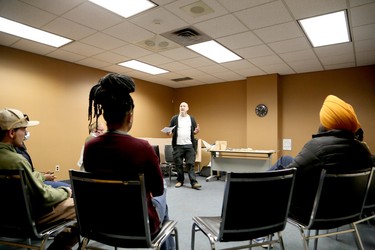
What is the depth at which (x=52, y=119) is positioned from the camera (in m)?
4.71

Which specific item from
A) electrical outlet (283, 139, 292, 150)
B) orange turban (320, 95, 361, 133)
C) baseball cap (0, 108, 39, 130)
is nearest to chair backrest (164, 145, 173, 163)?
electrical outlet (283, 139, 292, 150)

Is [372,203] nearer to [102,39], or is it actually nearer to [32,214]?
[32,214]

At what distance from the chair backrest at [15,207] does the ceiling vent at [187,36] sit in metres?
2.83

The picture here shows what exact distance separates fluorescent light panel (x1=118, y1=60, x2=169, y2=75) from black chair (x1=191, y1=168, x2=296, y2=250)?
4.32 metres

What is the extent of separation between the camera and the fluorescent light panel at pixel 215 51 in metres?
4.03

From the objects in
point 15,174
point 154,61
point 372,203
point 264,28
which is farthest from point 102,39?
point 372,203

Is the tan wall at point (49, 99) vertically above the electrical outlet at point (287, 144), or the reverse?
the tan wall at point (49, 99)

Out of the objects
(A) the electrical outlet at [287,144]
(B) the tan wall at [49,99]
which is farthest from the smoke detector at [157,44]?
(A) the electrical outlet at [287,144]

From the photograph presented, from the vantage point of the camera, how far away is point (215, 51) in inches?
171

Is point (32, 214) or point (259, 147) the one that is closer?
point (32, 214)

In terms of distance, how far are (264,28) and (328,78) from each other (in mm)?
3066

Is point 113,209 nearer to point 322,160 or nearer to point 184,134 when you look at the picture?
point 322,160

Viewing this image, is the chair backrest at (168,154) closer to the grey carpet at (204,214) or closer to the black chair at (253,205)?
the grey carpet at (204,214)

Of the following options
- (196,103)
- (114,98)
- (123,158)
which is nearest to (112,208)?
(123,158)
